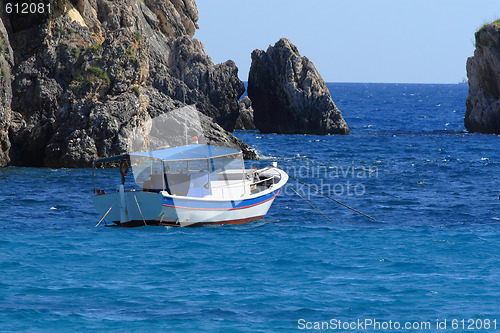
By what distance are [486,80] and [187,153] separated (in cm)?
5316

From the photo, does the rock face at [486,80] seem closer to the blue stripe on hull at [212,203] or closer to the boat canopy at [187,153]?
the blue stripe on hull at [212,203]

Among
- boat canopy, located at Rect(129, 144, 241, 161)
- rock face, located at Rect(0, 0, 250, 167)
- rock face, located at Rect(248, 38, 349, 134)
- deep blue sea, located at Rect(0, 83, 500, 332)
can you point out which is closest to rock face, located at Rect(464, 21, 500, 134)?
rock face, located at Rect(248, 38, 349, 134)

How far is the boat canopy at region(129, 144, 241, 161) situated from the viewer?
2530 cm

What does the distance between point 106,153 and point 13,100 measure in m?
7.56

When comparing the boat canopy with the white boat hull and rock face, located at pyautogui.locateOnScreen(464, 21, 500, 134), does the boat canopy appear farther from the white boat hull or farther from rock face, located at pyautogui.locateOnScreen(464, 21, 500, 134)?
rock face, located at pyautogui.locateOnScreen(464, 21, 500, 134)

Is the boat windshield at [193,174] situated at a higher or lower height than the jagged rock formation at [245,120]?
lower

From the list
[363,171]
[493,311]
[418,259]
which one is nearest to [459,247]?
[418,259]

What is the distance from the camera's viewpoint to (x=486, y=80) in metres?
70.2

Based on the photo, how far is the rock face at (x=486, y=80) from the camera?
68.4 m

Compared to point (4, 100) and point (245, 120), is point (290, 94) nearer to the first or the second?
point (245, 120)

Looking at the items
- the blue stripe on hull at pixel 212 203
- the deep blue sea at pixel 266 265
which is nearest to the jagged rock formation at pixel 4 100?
the deep blue sea at pixel 266 265

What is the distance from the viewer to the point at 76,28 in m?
46.4

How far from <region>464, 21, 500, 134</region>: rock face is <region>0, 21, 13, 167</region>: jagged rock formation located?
49402 millimetres

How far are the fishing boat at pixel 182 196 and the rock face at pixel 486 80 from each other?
49.1m
